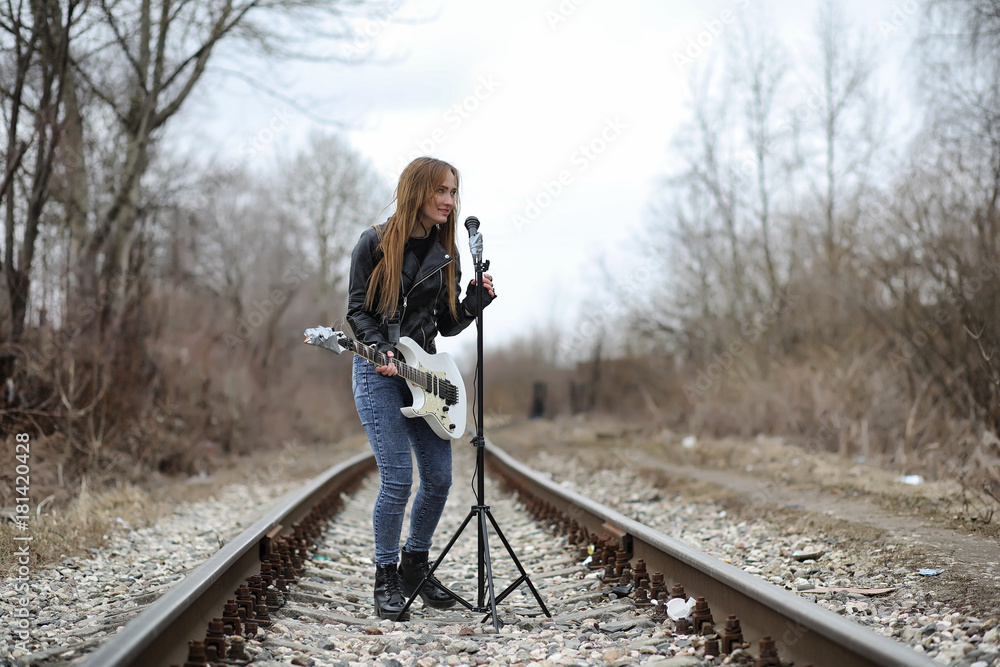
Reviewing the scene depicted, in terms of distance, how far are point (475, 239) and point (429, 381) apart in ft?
2.12

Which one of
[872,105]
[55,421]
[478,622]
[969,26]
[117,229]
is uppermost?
[872,105]

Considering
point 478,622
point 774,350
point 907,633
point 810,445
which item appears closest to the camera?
point 907,633

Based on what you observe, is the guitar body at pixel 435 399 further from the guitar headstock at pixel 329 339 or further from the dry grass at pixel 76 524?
the dry grass at pixel 76 524

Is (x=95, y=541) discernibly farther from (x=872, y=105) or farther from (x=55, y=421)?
(x=872, y=105)

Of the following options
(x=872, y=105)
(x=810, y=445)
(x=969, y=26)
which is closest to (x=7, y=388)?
(x=810, y=445)

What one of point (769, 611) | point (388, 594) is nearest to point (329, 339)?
point (388, 594)

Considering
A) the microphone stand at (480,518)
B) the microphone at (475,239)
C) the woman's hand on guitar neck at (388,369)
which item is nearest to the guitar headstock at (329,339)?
the woman's hand on guitar neck at (388,369)

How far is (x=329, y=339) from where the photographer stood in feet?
10.5

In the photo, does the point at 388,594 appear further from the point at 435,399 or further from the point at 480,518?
the point at 435,399

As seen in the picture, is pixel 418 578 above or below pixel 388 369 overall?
below

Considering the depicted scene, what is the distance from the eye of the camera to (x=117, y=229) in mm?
11141

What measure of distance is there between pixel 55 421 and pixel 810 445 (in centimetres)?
878

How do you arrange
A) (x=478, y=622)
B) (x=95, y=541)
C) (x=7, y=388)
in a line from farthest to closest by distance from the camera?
(x=7, y=388) < (x=95, y=541) < (x=478, y=622)

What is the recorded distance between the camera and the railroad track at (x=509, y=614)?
2424 mm
